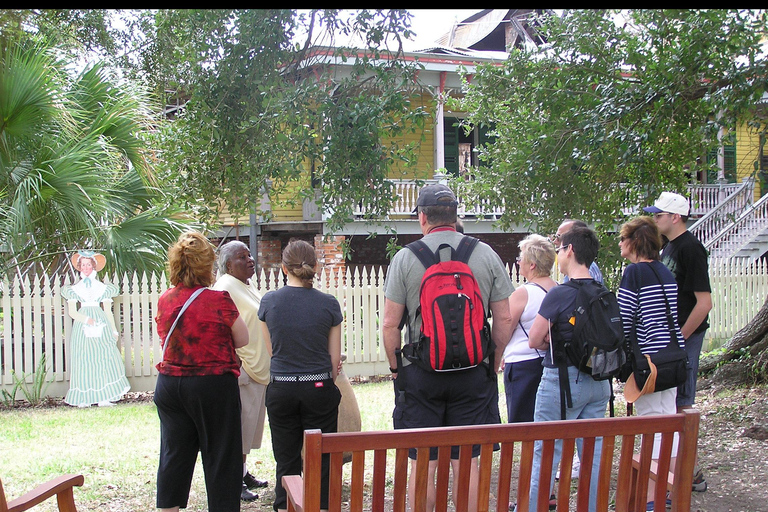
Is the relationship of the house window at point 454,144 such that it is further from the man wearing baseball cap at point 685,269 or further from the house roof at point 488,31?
the man wearing baseball cap at point 685,269

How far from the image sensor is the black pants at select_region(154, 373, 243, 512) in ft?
12.0

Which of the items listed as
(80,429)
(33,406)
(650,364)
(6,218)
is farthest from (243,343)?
(33,406)

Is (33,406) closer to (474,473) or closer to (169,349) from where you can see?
(169,349)

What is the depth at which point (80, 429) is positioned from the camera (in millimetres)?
7164

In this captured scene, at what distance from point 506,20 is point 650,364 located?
17824 millimetres

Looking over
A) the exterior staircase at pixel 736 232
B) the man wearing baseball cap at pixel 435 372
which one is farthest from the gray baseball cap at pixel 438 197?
the exterior staircase at pixel 736 232

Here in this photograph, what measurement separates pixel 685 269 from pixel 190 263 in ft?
9.58

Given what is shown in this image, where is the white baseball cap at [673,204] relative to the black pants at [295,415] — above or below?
above

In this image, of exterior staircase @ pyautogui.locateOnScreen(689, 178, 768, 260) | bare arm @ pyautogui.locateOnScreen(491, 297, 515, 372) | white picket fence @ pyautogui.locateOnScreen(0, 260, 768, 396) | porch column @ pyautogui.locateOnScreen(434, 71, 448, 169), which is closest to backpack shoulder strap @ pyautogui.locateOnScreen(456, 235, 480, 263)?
bare arm @ pyautogui.locateOnScreen(491, 297, 515, 372)

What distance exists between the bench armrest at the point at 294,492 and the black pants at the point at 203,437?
648 millimetres

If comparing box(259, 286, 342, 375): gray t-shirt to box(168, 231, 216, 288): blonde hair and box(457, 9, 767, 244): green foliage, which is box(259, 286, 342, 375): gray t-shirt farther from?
box(457, 9, 767, 244): green foliage

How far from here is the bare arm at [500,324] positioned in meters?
3.67

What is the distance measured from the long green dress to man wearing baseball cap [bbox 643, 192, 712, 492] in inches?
254

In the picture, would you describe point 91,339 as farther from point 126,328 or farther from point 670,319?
point 670,319
